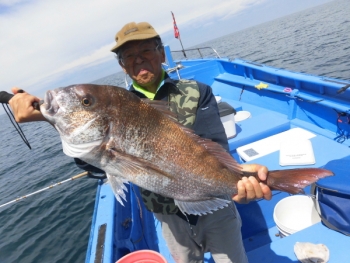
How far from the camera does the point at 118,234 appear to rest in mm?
4156

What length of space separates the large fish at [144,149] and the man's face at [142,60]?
49 centimetres

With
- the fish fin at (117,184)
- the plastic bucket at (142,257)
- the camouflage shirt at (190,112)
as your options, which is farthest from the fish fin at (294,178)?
the plastic bucket at (142,257)

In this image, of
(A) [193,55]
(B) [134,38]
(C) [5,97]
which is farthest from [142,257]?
(A) [193,55]

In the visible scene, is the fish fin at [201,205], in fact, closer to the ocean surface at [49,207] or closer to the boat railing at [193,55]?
the ocean surface at [49,207]

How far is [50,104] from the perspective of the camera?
1813mm

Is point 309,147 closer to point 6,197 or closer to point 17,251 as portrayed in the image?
point 17,251

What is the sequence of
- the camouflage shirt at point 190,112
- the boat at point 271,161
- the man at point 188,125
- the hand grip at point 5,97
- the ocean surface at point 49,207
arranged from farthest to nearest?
the ocean surface at point 49,207 < the boat at point 271,161 < the camouflage shirt at point 190,112 < the man at point 188,125 < the hand grip at point 5,97

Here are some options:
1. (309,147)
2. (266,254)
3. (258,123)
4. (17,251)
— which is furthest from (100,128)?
(17,251)

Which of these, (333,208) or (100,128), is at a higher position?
(100,128)

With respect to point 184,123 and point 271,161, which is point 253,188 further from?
point 271,161

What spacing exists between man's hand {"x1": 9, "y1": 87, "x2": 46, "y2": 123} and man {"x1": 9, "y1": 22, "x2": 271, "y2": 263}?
0.08 metres

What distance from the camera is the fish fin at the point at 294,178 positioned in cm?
197

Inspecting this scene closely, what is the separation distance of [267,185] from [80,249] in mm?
6781

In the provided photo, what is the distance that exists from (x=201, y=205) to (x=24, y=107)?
1772 millimetres
